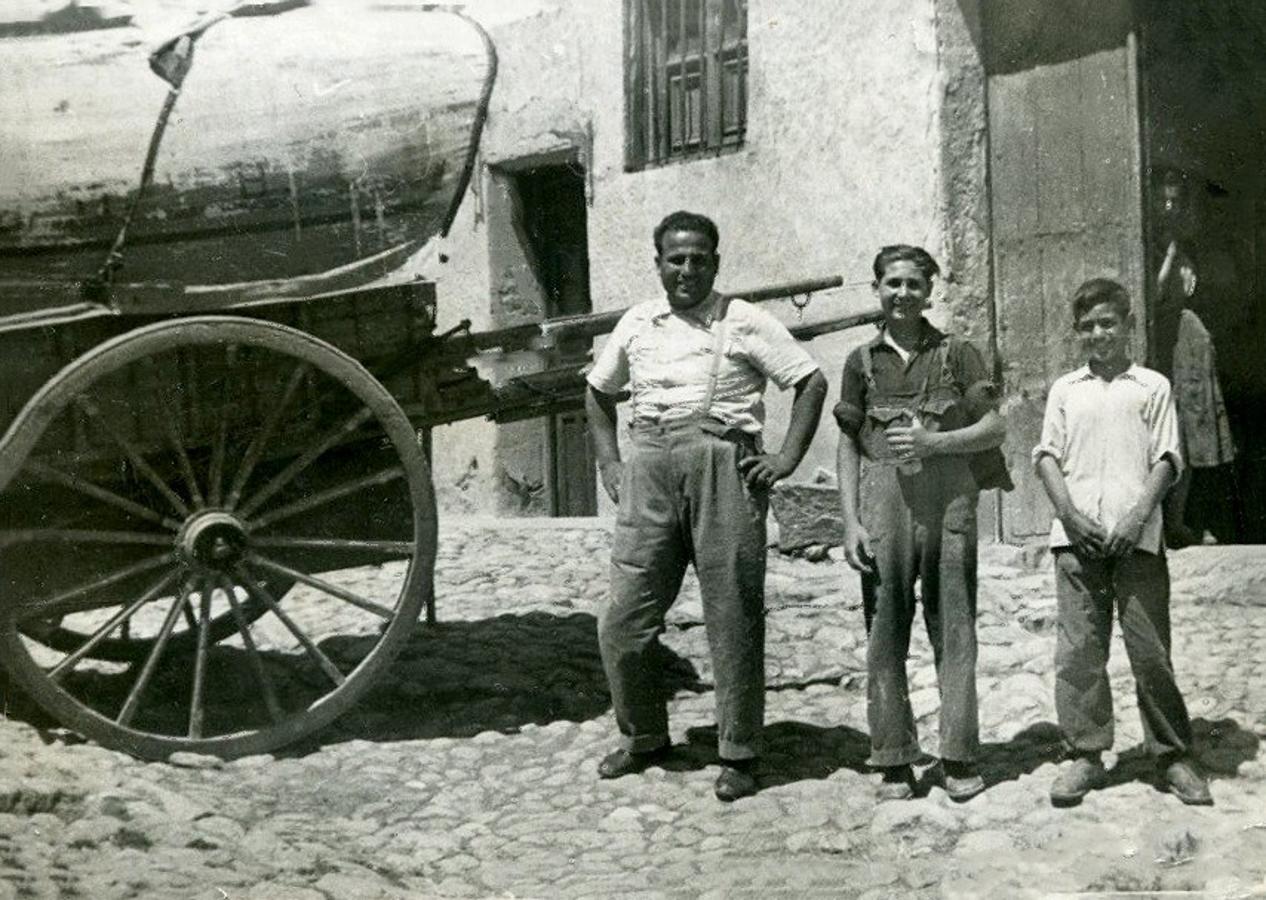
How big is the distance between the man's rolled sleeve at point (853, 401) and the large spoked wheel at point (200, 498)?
1307 millimetres

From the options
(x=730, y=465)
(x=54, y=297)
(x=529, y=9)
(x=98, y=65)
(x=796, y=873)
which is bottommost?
(x=796, y=873)

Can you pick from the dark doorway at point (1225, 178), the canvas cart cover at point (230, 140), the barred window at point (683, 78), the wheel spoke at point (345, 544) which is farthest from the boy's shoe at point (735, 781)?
the barred window at point (683, 78)

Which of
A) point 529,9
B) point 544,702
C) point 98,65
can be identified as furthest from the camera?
point 529,9

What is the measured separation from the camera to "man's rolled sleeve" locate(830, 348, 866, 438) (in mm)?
4129

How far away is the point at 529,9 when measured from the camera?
10.1m

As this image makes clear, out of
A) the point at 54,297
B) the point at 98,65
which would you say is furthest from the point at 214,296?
the point at 98,65

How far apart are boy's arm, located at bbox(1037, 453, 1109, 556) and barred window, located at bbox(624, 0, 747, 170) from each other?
5.33 metres

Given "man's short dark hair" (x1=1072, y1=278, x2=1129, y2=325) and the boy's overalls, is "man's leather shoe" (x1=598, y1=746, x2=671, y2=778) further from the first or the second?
"man's short dark hair" (x1=1072, y1=278, x2=1129, y2=325)

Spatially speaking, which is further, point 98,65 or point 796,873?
A: point 98,65

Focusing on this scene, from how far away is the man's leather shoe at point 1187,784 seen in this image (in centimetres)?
389

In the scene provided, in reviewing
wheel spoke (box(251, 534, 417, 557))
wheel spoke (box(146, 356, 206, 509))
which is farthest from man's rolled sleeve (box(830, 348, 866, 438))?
wheel spoke (box(146, 356, 206, 509))

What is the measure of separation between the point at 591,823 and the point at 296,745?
112cm

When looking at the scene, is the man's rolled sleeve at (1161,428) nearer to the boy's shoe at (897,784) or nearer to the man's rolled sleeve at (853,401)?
the man's rolled sleeve at (853,401)

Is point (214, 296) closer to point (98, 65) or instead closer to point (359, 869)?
point (98, 65)
